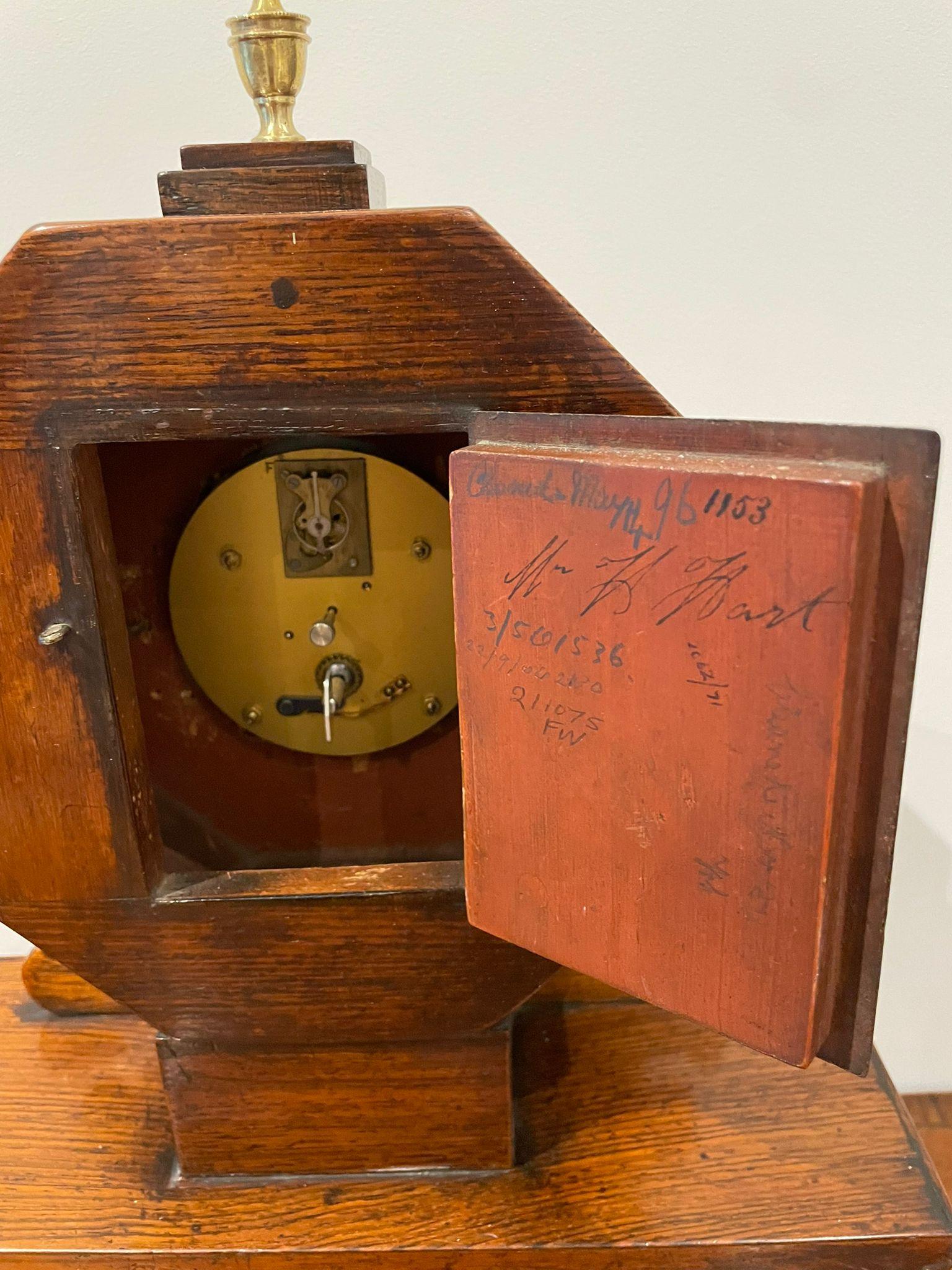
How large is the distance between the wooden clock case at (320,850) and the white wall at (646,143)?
1.36 feet

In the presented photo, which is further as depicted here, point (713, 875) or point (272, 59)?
point (272, 59)

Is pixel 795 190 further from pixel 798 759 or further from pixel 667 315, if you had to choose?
pixel 798 759

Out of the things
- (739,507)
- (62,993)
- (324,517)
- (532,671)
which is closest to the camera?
(739,507)

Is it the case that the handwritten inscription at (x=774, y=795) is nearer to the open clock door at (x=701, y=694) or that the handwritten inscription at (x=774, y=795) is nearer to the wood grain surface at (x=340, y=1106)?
the open clock door at (x=701, y=694)

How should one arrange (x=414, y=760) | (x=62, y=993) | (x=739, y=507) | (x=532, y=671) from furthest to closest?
(x=62, y=993) < (x=414, y=760) < (x=532, y=671) < (x=739, y=507)

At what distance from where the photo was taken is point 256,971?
810mm

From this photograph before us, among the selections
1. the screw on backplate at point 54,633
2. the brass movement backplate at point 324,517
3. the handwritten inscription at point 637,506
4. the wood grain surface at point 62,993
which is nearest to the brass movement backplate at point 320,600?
Answer: the brass movement backplate at point 324,517

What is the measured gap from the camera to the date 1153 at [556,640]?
59 centimetres

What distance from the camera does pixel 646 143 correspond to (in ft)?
3.47

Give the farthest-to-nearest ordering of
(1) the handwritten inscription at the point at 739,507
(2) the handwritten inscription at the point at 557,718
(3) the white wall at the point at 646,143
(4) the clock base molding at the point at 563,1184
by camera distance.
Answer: (3) the white wall at the point at 646,143, (4) the clock base molding at the point at 563,1184, (2) the handwritten inscription at the point at 557,718, (1) the handwritten inscription at the point at 739,507

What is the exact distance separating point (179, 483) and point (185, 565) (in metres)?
0.07

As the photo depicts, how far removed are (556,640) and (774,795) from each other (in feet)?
0.51

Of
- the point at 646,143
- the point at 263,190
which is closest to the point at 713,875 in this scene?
the point at 263,190

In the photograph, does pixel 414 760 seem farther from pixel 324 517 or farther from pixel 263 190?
pixel 263 190
